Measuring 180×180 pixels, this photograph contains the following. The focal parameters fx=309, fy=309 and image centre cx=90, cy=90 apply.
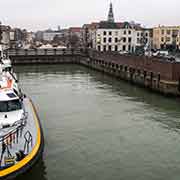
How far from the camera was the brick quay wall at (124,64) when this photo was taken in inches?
1394

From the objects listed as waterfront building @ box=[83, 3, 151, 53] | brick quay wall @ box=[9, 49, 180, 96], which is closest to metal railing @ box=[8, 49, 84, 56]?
brick quay wall @ box=[9, 49, 180, 96]

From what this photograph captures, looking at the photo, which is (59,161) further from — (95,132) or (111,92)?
(111,92)

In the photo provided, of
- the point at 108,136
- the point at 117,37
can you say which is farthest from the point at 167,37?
the point at 108,136

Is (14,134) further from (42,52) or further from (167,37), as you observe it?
(167,37)

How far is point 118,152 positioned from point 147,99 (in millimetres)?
17160

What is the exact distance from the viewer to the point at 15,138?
14.5 metres

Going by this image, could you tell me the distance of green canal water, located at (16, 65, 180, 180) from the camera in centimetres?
1558

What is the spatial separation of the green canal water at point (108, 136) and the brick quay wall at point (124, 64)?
7.37 ft

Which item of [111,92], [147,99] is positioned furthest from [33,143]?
[111,92]

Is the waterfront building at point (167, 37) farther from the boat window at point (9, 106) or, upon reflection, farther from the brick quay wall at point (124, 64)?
the boat window at point (9, 106)

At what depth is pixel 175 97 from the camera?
34.3 meters

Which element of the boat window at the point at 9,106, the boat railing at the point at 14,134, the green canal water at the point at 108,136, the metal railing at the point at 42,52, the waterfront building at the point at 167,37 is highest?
the waterfront building at the point at 167,37

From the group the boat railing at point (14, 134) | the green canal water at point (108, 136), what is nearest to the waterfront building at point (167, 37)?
the green canal water at point (108, 136)

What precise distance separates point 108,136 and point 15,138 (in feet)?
26.2
